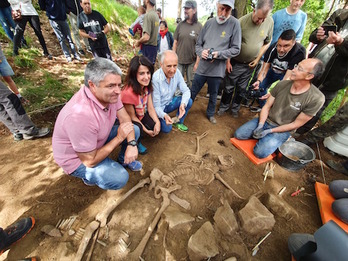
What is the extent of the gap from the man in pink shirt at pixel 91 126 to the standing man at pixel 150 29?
3.31 m

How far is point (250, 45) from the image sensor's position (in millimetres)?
3400

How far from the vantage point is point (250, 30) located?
3.33m

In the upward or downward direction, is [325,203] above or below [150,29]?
below

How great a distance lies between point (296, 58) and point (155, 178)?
3.68 m

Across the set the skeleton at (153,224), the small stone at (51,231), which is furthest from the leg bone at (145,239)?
the small stone at (51,231)

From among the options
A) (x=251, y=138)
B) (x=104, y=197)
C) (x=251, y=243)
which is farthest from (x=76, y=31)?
(x=251, y=243)

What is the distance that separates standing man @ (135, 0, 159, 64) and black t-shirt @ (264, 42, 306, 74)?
2996 millimetres

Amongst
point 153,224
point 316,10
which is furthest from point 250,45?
point 316,10

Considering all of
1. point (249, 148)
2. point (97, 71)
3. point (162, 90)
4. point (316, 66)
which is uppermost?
point (97, 71)

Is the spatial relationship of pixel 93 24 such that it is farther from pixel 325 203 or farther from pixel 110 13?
pixel 325 203

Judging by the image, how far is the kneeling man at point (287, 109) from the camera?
8.38 feet

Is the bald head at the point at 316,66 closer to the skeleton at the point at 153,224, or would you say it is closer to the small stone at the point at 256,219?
the small stone at the point at 256,219

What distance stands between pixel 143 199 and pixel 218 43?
3.13 meters

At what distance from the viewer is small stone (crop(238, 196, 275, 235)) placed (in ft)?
6.26
